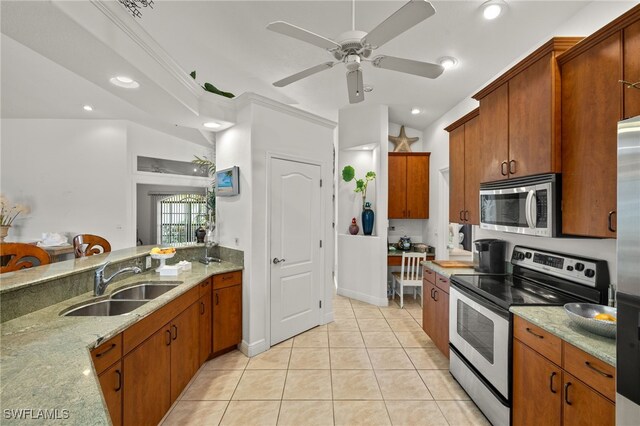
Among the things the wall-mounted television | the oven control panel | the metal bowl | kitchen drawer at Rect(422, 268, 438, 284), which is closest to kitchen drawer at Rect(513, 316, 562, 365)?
the metal bowl

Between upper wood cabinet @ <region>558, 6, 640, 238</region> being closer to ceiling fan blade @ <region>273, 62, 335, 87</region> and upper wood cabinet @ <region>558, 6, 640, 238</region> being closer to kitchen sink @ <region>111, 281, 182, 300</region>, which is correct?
ceiling fan blade @ <region>273, 62, 335, 87</region>

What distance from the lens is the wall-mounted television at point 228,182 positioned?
→ 117 inches

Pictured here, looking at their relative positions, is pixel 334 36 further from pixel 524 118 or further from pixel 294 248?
pixel 294 248

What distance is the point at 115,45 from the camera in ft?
5.58

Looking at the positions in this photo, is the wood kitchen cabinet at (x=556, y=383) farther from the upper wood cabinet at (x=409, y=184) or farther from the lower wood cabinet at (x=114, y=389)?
the upper wood cabinet at (x=409, y=184)

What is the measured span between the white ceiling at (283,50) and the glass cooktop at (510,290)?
211 cm

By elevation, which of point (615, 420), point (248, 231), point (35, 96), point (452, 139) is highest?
point (35, 96)

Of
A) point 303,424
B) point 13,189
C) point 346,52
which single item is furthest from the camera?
point 13,189

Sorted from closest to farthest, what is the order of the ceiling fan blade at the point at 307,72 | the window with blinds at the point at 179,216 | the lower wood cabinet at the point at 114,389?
the lower wood cabinet at the point at 114,389 → the ceiling fan blade at the point at 307,72 → the window with blinds at the point at 179,216

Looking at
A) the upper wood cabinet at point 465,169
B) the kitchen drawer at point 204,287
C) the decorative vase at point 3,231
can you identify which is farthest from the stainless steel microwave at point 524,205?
the decorative vase at point 3,231

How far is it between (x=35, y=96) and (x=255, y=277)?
4170 mm

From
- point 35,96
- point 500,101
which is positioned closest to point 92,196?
point 35,96

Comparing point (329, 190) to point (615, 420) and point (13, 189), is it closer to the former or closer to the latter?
point (615, 420)

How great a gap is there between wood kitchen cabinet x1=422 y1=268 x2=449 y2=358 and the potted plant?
1.54 m
